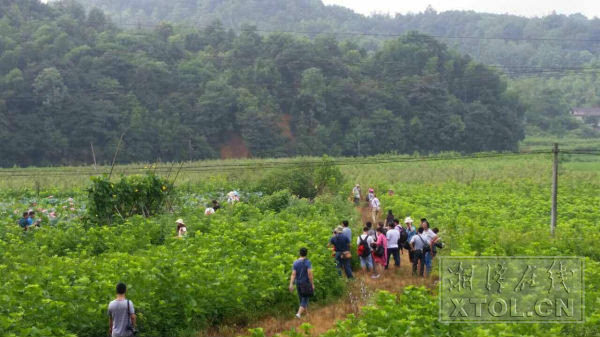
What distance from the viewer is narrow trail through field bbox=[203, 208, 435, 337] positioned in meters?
13.8

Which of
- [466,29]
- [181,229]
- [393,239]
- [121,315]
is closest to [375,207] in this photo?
[393,239]

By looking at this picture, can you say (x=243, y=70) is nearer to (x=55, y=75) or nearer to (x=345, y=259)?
(x=55, y=75)

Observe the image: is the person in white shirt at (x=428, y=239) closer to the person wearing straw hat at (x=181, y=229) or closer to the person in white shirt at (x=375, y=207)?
the person wearing straw hat at (x=181, y=229)

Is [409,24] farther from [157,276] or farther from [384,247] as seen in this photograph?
[157,276]

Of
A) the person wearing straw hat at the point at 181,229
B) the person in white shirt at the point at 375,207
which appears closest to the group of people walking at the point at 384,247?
the person wearing straw hat at the point at 181,229

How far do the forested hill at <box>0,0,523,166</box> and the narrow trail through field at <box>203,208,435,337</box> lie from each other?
4818cm

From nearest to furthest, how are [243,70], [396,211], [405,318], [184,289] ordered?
[405,318] < [184,289] < [396,211] < [243,70]

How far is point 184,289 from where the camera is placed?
13086mm

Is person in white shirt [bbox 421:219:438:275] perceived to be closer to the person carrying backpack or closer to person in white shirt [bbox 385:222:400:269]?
person in white shirt [bbox 385:222:400:269]

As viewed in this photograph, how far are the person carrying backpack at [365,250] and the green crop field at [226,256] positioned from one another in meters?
0.88

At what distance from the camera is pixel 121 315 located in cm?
1136

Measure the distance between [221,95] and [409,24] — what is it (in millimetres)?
119886

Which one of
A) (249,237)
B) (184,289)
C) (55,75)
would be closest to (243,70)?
(55,75)

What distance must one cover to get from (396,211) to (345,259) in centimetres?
1196
